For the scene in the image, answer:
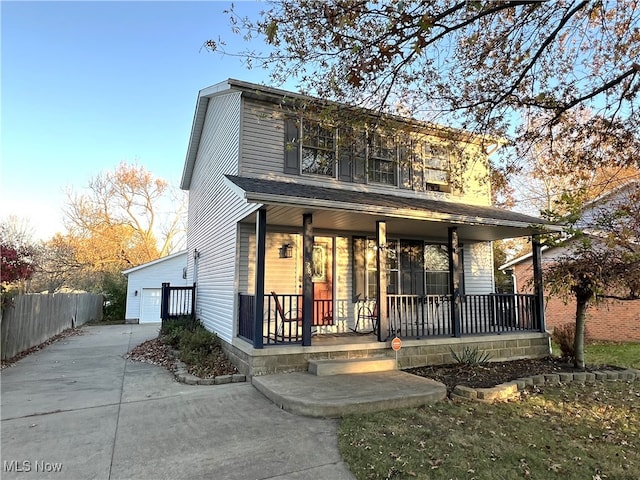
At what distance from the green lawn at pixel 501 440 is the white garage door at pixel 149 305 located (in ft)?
61.6

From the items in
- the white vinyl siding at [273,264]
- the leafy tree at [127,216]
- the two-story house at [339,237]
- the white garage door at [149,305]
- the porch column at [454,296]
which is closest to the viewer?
the two-story house at [339,237]

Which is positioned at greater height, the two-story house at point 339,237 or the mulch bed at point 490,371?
the two-story house at point 339,237

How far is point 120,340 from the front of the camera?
12.9 metres

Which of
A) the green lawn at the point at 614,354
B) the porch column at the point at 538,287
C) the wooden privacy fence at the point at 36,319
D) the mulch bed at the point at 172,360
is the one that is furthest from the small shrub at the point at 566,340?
the wooden privacy fence at the point at 36,319

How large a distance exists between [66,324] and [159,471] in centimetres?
1549

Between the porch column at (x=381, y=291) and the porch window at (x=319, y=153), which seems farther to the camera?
the porch window at (x=319, y=153)

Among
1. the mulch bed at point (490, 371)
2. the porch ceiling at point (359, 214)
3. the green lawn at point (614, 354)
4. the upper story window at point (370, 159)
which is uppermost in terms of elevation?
the upper story window at point (370, 159)

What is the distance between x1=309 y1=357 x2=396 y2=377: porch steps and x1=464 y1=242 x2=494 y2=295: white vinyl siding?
181 inches

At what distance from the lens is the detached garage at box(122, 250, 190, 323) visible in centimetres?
2053

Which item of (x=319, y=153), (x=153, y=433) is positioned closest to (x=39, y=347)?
(x=153, y=433)

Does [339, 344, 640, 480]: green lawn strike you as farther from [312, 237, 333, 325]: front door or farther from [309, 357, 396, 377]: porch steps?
[312, 237, 333, 325]: front door

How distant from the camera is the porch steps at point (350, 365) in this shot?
6.44m

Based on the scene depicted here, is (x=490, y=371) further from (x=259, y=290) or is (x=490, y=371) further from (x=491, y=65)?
(x=491, y=65)

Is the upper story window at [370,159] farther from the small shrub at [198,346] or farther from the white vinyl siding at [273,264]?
the small shrub at [198,346]
